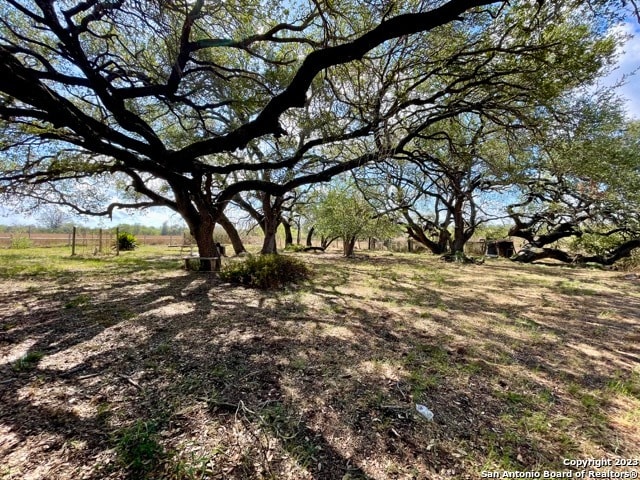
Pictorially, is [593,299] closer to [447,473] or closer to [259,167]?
[447,473]

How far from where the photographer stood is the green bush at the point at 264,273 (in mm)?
4938

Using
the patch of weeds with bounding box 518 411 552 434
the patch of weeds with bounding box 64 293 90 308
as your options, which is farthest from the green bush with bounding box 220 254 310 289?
the patch of weeds with bounding box 518 411 552 434

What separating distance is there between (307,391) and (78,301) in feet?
12.1

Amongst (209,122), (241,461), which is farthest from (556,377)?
(209,122)

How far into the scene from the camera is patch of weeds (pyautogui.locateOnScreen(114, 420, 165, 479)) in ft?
3.76

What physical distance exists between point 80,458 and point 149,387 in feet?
1.79

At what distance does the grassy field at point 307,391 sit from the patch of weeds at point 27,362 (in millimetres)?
14

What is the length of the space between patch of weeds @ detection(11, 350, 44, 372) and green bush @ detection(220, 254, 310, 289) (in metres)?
2.92

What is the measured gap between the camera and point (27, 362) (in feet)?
6.61

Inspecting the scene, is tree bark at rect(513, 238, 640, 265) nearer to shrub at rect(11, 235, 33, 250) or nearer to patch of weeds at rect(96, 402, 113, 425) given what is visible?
patch of weeds at rect(96, 402, 113, 425)

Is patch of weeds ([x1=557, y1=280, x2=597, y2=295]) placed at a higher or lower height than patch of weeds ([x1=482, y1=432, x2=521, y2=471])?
higher

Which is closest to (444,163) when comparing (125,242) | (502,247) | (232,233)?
(232,233)

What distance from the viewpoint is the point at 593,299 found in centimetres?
466

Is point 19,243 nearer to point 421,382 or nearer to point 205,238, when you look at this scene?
point 205,238
